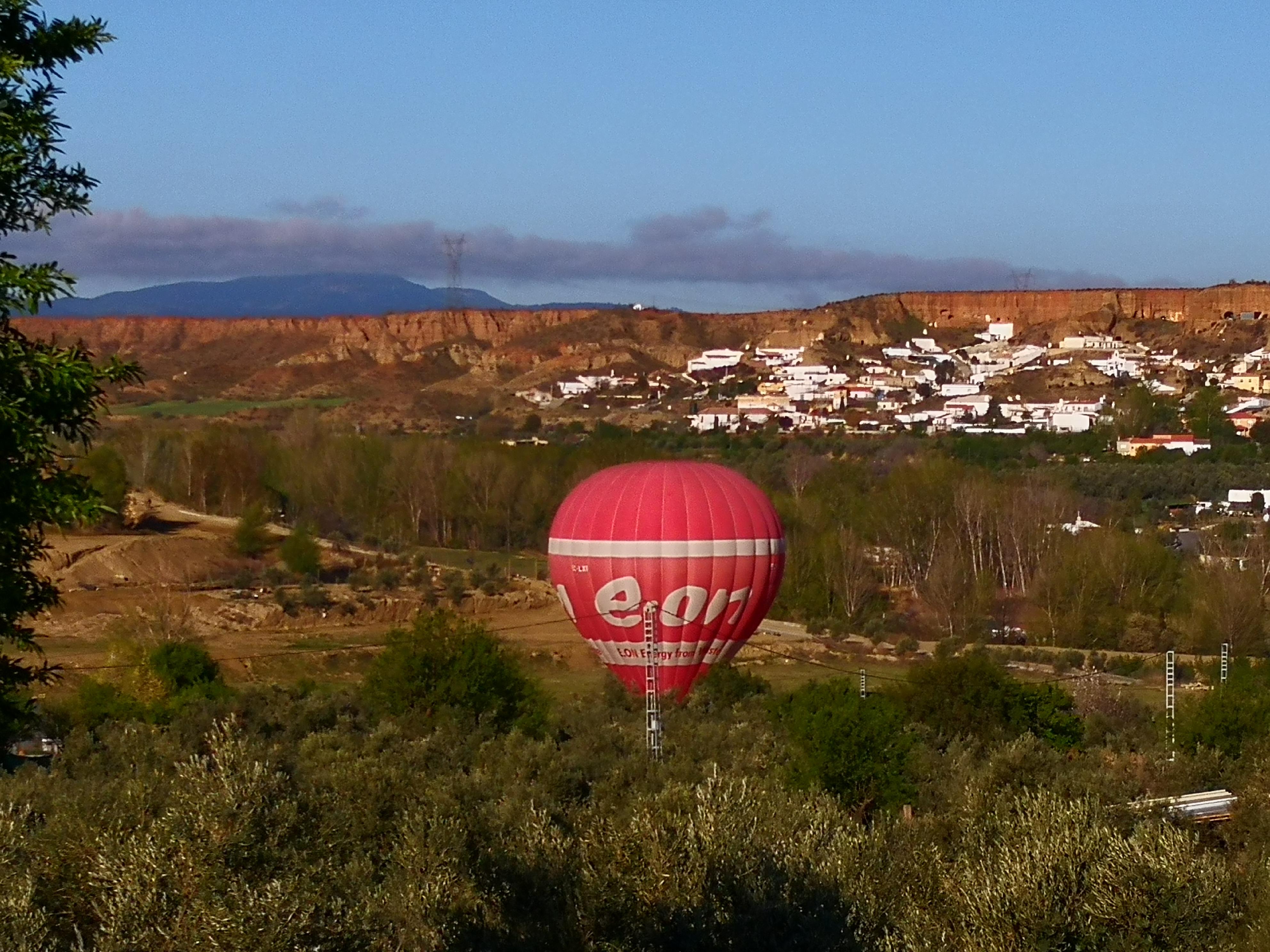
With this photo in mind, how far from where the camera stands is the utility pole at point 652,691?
73.7 ft

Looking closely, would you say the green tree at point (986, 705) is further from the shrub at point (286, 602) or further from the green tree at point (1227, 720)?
the shrub at point (286, 602)

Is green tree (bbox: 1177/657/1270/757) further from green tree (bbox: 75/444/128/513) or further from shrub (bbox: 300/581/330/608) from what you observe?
green tree (bbox: 75/444/128/513)

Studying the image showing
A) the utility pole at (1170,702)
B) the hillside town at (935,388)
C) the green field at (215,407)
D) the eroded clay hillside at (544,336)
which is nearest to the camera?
the utility pole at (1170,702)

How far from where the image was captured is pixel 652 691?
22938 mm

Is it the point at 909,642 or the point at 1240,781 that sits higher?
the point at 1240,781

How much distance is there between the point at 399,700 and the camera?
29.1m

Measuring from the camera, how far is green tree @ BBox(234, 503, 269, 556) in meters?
55.3

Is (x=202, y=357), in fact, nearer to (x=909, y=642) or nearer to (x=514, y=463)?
(x=514, y=463)

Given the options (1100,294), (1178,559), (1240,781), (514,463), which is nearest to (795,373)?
(1100,294)

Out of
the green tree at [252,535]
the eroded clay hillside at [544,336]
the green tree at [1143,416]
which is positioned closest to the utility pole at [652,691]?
the green tree at [252,535]

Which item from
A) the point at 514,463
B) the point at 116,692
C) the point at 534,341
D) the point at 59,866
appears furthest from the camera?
the point at 534,341

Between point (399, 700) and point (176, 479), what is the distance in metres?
40.6

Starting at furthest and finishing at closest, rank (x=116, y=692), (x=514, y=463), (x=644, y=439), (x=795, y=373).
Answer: (x=795, y=373) < (x=644, y=439) < (x=514, y=463) < (x=116, y=692)

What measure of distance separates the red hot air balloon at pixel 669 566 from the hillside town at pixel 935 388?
6456 cm
